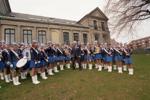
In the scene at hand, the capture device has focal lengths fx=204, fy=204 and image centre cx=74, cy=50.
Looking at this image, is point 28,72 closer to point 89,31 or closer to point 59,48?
point 59,48

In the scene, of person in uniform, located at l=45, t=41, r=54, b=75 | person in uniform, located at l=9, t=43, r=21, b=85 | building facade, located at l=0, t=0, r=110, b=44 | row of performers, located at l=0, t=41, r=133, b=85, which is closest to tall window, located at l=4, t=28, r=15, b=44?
building facade, located at l=0, t=0, r=110, b=44

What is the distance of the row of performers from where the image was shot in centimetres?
1188

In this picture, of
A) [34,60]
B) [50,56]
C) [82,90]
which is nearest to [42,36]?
[50,56]

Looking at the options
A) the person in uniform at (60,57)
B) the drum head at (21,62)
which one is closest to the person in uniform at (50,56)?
the person in uniform at (60,57)

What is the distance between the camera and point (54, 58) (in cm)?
1523

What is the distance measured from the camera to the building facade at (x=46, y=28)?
33375mm

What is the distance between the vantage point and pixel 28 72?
45.9ft

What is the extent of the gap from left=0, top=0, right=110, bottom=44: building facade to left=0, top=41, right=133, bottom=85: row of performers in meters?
12.6

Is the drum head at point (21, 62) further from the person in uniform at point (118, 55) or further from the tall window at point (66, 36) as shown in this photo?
the tall window at point (66, 36)

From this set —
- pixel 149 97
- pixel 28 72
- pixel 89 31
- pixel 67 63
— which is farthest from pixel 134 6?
pixel 89 31

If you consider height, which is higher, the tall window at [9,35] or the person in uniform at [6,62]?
the tall window at [9,35]

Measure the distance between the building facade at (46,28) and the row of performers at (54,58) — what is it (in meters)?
12.6

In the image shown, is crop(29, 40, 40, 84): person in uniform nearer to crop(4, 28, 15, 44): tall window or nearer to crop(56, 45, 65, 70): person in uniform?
crop(56, 45, 65, 70): person in uniform

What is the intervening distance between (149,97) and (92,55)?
9.56 meters
